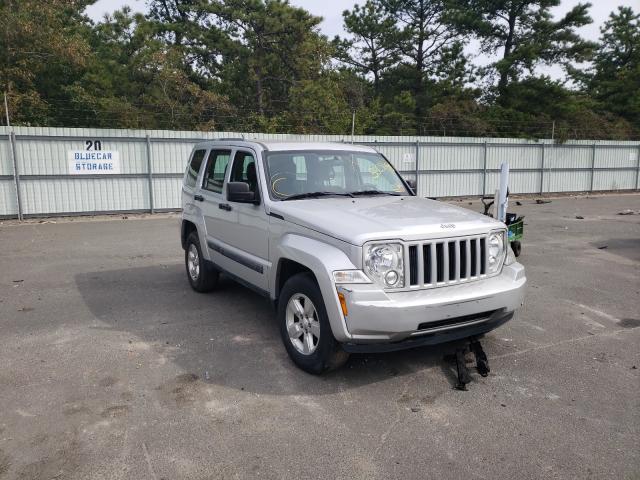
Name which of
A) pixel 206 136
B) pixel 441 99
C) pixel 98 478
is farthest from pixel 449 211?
pixel 441 99

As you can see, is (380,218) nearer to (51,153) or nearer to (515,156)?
(51,153)

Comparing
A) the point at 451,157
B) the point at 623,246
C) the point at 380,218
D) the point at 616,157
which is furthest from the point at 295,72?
the point at 380,218

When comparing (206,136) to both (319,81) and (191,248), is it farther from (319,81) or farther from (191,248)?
(319,81)

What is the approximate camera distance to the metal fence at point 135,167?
14.6 m

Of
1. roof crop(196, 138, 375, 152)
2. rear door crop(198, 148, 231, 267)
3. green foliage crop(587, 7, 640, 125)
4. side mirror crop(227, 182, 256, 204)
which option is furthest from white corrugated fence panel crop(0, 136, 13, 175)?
green foliage crop(587, 7, 640, 125)

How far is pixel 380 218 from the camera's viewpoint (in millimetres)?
4316

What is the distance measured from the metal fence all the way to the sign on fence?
10cm

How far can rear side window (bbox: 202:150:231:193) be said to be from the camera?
6.20 m

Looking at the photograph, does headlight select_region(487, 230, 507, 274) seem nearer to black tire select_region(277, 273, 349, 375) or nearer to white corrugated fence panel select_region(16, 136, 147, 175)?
black tire select_region(277, 273, 349, 375)

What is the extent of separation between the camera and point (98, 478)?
3039 millimetres

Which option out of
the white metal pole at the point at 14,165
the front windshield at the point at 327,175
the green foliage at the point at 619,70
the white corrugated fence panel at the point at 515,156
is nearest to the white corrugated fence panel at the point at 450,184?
the white corrugated fence panel at the point at 515,156

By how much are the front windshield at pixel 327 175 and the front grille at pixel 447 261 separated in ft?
4.60

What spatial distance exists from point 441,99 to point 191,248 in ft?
101

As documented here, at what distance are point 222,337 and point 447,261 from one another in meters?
2.42
